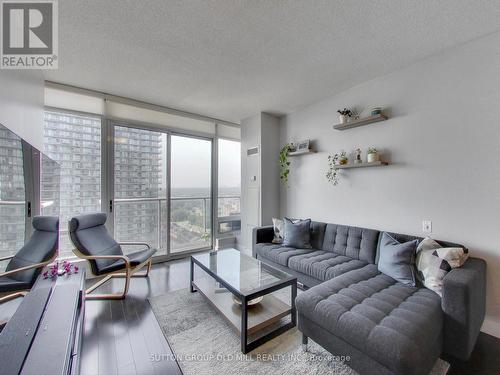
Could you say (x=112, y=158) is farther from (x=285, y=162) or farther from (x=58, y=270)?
(x=285, y=162)

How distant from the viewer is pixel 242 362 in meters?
1.64

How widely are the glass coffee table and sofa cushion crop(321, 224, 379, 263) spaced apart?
3.32 feet

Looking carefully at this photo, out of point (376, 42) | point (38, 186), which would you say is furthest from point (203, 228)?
point (376, 42)

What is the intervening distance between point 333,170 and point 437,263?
5.52 feet

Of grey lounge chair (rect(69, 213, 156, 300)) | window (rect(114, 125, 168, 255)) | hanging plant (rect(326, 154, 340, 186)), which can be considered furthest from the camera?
window (rect(114, 125, 168, 255))

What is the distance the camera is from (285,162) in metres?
3.96

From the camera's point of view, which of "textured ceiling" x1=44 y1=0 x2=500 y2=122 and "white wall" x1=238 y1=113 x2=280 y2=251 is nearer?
"textured ceiling" x1=44 y1=0 x2=500 y2=122

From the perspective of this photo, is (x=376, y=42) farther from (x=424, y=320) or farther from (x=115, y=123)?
(x=115, y=123)

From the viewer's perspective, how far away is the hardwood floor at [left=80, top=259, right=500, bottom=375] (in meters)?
1.57

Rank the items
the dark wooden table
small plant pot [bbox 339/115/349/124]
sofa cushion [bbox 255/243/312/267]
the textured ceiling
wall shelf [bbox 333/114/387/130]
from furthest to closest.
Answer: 1. small plant pot [bbox 339/115/349/124]
2. sofa cushion [bbox 255/243/312/267]
3. wall shelf [bbox 333/114/387/130]
4. the textured ceiling
5. the dark wooden table

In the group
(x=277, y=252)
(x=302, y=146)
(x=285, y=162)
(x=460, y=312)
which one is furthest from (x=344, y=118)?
(x=460, y=312)

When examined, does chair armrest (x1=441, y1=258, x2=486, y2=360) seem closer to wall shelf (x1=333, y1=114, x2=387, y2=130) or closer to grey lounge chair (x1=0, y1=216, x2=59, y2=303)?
wall shelf (x1=333, y1=114, x2=387, y2=130)

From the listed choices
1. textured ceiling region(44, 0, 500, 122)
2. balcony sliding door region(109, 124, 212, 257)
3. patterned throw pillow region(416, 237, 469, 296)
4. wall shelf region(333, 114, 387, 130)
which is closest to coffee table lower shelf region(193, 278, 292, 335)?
patterned throw pillow region(416, 237, 469, 296)

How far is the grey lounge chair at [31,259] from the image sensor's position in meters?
→ 1.03
